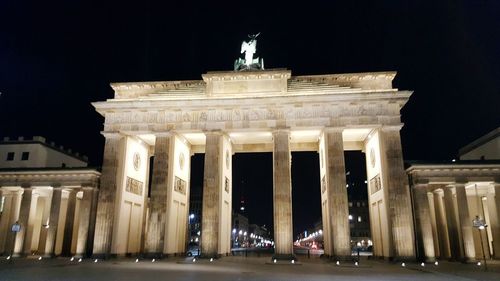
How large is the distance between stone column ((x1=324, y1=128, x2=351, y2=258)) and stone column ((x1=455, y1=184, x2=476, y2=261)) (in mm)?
9124

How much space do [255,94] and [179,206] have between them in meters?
12.8

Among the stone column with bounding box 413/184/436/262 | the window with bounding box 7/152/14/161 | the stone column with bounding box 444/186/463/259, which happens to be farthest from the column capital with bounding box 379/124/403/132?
the window with bounding box 7/152/14/161

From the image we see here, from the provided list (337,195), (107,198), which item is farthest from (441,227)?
(107,198)

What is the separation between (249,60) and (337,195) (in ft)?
51.3

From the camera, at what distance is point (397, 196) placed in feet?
96.2

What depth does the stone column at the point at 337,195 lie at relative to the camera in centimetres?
2877

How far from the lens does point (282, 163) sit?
31203 millimetres

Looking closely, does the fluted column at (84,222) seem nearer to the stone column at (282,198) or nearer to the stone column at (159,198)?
the stone column at (159,198)

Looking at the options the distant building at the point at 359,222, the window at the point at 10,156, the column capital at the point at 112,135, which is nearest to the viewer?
the column capital at the point at 112,135

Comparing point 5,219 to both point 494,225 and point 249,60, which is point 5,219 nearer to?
point 249,60

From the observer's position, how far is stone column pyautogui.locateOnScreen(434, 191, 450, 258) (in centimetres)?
3209

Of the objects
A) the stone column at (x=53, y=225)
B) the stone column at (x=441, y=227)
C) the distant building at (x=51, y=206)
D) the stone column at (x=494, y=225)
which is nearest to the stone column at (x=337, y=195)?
the stone column at (x=441, y=227)

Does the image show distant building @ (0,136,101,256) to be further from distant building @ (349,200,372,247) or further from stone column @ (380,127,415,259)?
distant building @ (349,200,372,247)

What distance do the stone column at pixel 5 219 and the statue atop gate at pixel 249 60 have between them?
1091 inches
